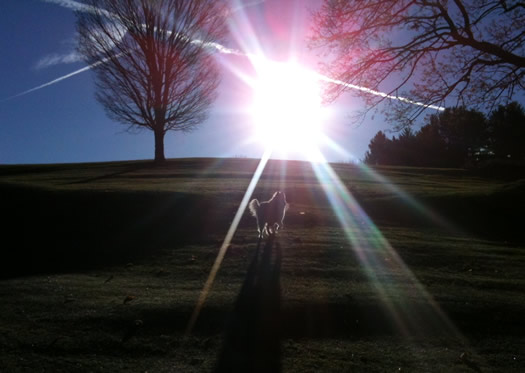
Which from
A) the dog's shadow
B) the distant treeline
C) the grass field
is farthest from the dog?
the distant treeline

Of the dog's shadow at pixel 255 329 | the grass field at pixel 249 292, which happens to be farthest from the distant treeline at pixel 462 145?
the dog's shadow at pixel 255 329

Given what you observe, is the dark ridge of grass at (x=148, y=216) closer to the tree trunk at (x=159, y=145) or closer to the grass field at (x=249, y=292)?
the grass field at (x=249, y=292)

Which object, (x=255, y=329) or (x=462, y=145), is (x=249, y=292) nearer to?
(x=255, y=329)

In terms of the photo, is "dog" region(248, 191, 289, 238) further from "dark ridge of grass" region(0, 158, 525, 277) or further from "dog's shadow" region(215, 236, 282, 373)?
"dog's shadow" region(215, 236, 282, 373)

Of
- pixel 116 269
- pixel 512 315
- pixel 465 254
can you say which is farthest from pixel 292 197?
pixel 512 315

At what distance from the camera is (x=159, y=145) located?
131 ft

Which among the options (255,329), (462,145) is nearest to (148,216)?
(255,329)

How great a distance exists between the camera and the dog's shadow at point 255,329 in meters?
5.21

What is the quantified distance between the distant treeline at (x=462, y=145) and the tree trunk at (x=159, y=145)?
105 feet

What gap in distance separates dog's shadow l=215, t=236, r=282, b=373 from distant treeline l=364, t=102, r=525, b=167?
48.4m

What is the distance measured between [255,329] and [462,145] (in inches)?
2796

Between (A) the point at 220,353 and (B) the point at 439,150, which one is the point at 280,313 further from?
(B) the point at 439,150

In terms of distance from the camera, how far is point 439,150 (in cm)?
6881

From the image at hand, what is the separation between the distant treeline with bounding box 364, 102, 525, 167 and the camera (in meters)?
57.7
